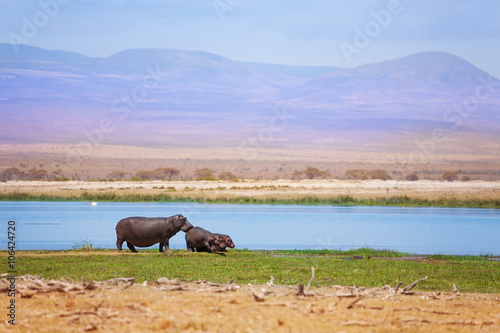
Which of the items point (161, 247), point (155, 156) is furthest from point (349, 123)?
point (161, 247)

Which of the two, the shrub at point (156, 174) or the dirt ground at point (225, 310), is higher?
the shrub at point (156, 174)

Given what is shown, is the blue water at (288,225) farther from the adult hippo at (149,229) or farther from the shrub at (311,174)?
the shrub at (311,174)

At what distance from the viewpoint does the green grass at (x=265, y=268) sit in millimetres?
14922

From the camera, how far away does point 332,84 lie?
576ft

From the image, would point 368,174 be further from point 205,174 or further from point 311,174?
point 205,174

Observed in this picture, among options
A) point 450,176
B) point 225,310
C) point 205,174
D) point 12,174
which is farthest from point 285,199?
point 450,176

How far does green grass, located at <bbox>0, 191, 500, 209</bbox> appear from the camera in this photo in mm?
50094

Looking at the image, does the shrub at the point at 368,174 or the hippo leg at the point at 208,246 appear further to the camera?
the shrub at the point at 368,174

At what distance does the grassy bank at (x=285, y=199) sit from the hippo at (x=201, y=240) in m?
27.9

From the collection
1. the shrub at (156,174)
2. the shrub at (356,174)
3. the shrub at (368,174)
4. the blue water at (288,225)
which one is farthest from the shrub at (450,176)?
the blue water at (288,225)

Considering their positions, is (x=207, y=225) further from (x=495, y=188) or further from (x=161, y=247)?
(x=495, y=188)

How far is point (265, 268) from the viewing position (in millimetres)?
16672

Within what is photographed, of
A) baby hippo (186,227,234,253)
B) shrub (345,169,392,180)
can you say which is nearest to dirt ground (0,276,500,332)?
baby hippo (186,227,234,253)

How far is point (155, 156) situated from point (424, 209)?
6983 centimetres
